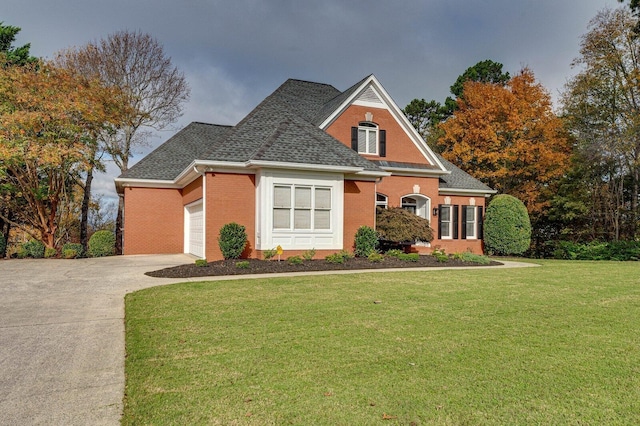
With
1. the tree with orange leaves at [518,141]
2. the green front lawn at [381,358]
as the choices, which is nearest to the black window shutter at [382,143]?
the tree with orange leaves at [518,141]

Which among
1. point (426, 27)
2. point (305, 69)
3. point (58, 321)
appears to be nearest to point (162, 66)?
point (305, 69)

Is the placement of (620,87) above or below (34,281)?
above

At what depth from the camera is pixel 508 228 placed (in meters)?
19.3

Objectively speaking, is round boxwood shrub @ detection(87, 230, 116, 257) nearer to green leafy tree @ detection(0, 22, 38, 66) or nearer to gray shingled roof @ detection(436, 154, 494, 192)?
green leafy tree @ detection(0, 22, 38, 66)

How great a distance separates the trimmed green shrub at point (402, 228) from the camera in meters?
15.2

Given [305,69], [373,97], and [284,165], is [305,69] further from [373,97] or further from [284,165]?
[284,165]

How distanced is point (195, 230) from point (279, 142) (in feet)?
19.3

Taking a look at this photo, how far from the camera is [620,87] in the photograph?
2108 centimetres

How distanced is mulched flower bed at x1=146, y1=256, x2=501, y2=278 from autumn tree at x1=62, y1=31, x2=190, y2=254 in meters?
14.4

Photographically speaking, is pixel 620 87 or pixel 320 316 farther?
pixel 620 87

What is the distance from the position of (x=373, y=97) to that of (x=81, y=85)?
45.8 feet

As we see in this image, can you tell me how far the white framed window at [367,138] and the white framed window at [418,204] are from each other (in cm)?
289

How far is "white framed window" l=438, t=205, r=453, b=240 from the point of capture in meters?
19.7

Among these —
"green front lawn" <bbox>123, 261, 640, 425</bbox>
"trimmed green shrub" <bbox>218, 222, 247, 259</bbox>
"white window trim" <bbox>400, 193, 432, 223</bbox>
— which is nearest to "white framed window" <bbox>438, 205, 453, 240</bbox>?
"white window trim" <bbox>400, 193, 432, 223</bbox>
